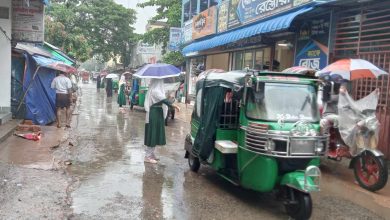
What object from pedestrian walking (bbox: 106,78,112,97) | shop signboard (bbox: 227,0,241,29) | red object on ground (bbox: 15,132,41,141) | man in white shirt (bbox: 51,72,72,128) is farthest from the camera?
pedestrian walking (bbox: 106,78,112,97)

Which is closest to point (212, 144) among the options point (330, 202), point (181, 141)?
point (330, 202)

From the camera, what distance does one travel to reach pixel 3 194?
5.80 m

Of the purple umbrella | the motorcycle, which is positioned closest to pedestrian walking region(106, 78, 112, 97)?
the purple umbrella

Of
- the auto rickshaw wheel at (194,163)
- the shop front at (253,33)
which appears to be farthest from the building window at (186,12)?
the auto rickshaw wheel at (194,163)

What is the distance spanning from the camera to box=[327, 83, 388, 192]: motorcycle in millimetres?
7414

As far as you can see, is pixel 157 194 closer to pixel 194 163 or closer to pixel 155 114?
pixel 194 163

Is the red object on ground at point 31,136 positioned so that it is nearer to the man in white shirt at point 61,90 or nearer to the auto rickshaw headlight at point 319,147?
the man in white shirt at point 61,90

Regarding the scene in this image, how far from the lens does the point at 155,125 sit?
871 centimetres

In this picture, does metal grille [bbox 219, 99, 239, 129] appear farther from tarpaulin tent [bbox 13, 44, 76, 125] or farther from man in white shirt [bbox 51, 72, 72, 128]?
man in white shirt [bbox 51, 72, 72, 128]

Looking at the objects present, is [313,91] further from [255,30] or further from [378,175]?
[255,30]

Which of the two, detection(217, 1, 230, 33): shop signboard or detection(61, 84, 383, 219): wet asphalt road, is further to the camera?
detection(217, 1, 230, 33): shop signboard

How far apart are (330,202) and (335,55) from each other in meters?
5.44

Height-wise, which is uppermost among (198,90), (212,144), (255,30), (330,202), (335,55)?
(255,30)

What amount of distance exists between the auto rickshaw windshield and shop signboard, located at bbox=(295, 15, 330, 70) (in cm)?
535
